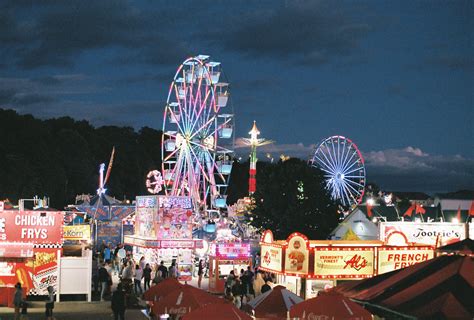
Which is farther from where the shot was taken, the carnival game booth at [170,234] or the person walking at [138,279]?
the carnival game booth at [170,234]

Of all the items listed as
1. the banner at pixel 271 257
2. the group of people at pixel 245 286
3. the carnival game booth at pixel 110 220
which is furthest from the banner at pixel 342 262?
the carnival game booth at pixel 110 220

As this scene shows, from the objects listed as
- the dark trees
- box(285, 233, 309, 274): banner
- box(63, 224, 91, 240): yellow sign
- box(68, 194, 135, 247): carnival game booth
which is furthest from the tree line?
box(285, 233, 309, 274): banner

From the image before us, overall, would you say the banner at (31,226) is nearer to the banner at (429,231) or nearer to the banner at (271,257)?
the banner at (271,257)

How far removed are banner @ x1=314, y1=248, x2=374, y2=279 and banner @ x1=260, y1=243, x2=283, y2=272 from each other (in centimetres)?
154

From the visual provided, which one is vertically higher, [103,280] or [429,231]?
[429,231]

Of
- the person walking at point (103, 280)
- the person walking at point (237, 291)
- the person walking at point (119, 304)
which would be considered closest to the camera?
the person walking at point (119, 304)

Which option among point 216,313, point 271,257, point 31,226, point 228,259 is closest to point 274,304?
point 216,313

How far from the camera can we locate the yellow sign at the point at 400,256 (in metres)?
25.1

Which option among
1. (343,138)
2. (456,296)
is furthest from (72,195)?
(456,296)

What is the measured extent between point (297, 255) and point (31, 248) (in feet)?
29.9

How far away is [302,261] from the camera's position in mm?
25453

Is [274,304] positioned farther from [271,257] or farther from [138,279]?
[138,279]

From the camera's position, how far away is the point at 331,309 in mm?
14586

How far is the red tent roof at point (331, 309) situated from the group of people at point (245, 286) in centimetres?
1131
